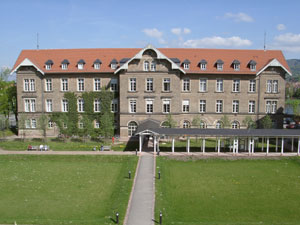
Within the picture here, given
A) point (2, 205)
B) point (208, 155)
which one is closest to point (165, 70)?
point (208, 155)

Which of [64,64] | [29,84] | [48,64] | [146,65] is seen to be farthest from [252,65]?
[29,84]

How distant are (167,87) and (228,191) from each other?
70.8 feet

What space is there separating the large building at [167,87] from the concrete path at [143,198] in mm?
13790

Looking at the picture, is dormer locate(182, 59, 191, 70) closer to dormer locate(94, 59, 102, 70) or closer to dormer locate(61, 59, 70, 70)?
dormer locate(94, 59, 102, 70)

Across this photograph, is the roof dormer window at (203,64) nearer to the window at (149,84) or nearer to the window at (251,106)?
the window at (149,84)

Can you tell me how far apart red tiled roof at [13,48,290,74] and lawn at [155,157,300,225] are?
A: 17.3 metres

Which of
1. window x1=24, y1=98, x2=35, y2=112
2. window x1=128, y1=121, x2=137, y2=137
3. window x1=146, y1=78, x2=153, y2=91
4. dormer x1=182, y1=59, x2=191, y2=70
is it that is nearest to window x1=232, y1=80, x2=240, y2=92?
dormer x1=182, y1=59, x2=191, y2=70

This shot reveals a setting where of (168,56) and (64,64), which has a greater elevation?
(168,56)

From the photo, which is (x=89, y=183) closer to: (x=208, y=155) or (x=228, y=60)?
(x=208, y=155)

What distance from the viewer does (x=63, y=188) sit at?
21766mm

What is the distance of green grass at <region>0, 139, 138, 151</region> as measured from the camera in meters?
35.2

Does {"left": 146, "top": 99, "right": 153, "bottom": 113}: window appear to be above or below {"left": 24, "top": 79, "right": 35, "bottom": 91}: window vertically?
below

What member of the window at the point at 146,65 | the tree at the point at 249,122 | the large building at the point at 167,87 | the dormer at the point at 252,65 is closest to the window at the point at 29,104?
the large building at the point at 167,87

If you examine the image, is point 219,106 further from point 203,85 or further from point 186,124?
point 186,124
